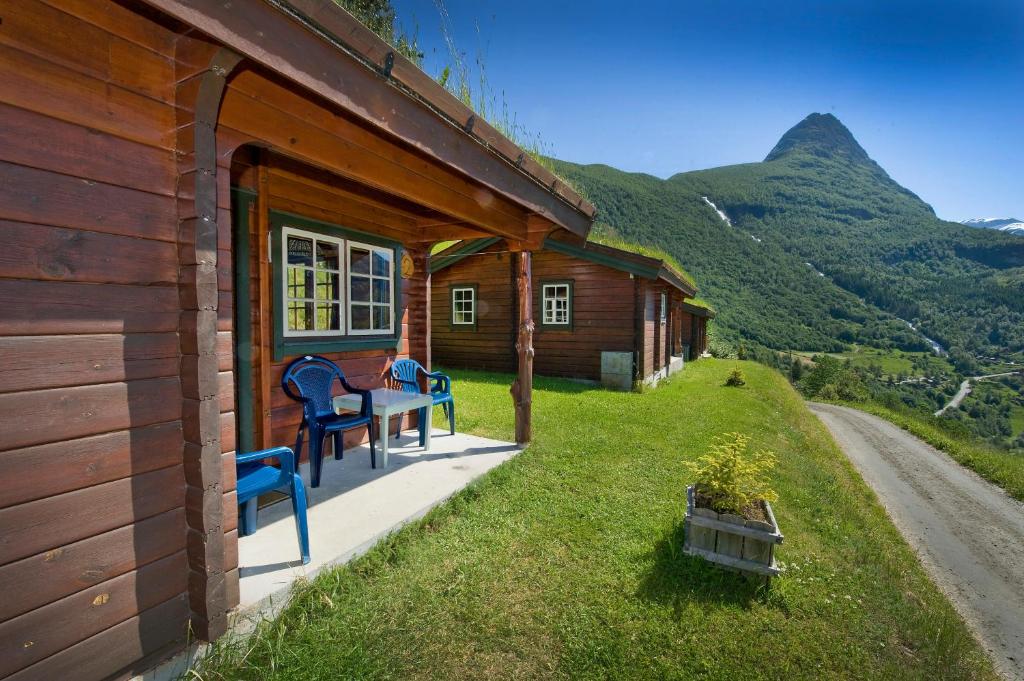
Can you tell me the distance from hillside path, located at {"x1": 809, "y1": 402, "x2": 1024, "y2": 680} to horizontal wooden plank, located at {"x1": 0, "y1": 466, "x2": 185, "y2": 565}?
4795 millimetres

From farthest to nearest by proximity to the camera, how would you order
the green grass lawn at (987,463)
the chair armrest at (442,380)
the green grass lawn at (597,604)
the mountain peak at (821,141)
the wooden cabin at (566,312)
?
the mountain peak at (821,141), the wooden cabin at (566,312), the green grass lawn at (987,463), the chair armrest at (442,380), the green grass lawn at (597,604)

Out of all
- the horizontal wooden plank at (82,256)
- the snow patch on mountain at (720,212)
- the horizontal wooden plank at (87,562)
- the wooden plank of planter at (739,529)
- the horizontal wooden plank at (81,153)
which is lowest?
the wooden plank of planter at (739,529)

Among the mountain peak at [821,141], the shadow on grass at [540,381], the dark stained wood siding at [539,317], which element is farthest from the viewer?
the mountain peak at [821,141]

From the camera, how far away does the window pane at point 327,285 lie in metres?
4.16

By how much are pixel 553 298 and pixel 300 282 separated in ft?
24.8

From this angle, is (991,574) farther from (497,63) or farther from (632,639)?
(497,63)

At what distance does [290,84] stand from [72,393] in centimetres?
156

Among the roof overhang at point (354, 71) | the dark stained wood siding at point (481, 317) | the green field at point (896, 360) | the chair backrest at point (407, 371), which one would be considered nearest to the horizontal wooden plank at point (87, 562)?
the roof overhang at point (354, 71)

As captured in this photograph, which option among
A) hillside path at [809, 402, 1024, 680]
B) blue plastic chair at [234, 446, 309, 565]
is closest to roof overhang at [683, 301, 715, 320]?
hillside path at [809, 402, 1024, 680]

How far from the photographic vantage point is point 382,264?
15.9 feet

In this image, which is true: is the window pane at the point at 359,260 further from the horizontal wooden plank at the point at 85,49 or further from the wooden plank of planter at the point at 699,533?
the wooden plank of planter at the point at 699,533

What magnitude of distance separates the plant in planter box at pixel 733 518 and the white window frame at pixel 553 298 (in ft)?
25.3

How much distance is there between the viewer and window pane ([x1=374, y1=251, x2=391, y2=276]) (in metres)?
4.77

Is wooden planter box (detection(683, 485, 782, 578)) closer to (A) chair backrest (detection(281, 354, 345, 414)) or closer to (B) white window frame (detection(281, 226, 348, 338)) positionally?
(A) chair backrest (detection(281, 354, 345, 414))
